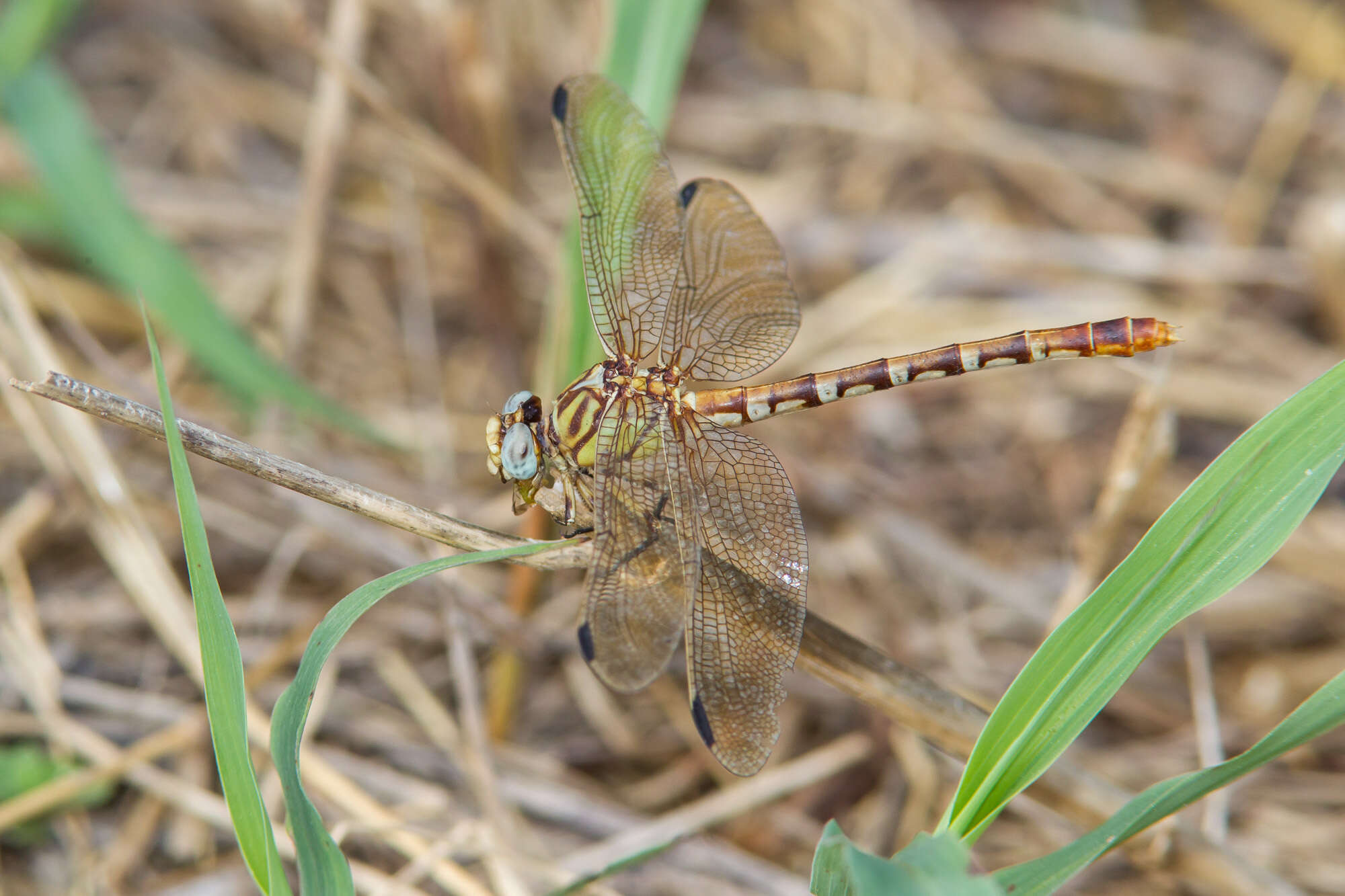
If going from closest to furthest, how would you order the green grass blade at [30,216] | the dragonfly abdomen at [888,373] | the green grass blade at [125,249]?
the dragonfly abdomen at [888,373] < the green grass blade at [125,249] < the green grass blade at [30,216]

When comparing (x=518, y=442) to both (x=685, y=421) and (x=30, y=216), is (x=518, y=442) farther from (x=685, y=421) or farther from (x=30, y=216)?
(x=30, y=216)

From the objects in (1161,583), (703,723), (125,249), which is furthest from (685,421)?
(125,249)

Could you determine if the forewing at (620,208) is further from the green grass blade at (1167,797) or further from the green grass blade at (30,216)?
the green grass blade at (30,216)

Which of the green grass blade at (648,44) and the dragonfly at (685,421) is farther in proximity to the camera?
the green grass blade at (648,44)

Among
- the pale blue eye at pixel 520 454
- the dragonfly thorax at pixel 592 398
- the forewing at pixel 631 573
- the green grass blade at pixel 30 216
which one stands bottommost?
the forewing at pixel 631 573

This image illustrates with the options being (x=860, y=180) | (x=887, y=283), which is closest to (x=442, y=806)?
(x=887, y=283)

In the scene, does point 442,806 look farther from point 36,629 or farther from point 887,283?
point 887,283

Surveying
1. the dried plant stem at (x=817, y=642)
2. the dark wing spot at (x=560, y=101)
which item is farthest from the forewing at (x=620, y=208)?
the dried plant stem at (x=817, y=642)

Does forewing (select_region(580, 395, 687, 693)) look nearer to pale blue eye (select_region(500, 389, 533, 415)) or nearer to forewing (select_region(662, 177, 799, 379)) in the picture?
pale blue eye (select_region(500, 389, 533, 415))
